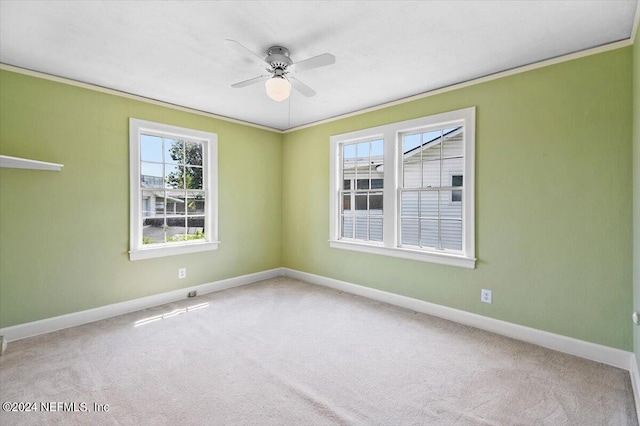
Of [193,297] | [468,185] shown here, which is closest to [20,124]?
[193,297]

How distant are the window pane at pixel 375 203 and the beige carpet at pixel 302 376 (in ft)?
4.67

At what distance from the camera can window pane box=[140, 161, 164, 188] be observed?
3756 mm

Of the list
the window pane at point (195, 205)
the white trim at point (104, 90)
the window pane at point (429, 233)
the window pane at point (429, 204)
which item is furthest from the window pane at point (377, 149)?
the window pane at point (195, 205)

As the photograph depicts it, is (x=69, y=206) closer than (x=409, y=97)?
Yes

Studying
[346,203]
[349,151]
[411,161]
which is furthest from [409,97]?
[346,203]

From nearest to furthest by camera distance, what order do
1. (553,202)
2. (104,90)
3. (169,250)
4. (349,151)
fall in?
(553,202) < (104,90) < (169,250) < (349,151)

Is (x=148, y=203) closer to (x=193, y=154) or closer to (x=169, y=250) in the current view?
(x=169, y=250)

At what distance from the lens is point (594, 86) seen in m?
2.50

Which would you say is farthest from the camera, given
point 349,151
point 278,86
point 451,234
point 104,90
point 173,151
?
point 349,151

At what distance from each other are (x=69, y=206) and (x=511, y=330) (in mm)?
4556

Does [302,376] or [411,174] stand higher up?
[411,174]

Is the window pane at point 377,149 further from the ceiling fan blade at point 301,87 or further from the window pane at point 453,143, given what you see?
the ceiling fan blade at point 301,87

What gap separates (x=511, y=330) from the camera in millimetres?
2930

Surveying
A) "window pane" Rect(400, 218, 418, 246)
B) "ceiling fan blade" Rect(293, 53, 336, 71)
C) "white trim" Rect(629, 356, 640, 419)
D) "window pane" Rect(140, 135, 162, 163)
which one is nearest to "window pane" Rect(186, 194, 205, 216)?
"window pane" Rect(140, 135, 162, 163)
